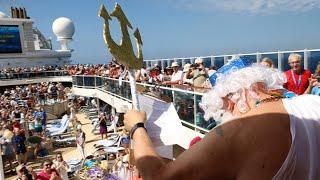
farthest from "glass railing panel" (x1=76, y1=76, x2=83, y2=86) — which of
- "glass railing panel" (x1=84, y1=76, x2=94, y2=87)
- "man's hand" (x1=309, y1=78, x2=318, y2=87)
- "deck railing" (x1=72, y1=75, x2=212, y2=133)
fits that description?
"man's hand" (x1=309, y1=78, x2=318, y2=87)

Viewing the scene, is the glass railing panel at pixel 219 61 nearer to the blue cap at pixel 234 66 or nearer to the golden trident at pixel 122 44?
the golden trident at pixel 122 44

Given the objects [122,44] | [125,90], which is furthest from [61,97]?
[122,44]

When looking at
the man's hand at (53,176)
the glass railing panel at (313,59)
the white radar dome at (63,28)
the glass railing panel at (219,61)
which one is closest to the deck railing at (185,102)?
the glass railing panel at (313,59)

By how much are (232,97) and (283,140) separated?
0.42m

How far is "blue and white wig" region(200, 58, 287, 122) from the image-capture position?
1.84 metres

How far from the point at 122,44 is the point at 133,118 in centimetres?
49

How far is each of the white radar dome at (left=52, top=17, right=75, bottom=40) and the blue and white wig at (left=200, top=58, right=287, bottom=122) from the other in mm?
57889

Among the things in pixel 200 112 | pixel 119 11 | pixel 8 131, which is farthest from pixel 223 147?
pixel 8 131

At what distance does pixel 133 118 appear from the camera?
1.97 m

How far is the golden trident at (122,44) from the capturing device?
2217mm

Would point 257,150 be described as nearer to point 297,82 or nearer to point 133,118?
point 133,118

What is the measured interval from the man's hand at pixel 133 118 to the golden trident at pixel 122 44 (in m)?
0.37

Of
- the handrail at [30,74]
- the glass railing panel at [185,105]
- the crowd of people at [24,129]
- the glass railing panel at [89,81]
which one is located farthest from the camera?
the handrail at [30,74]

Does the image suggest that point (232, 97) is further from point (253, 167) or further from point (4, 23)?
point (4, 23)
